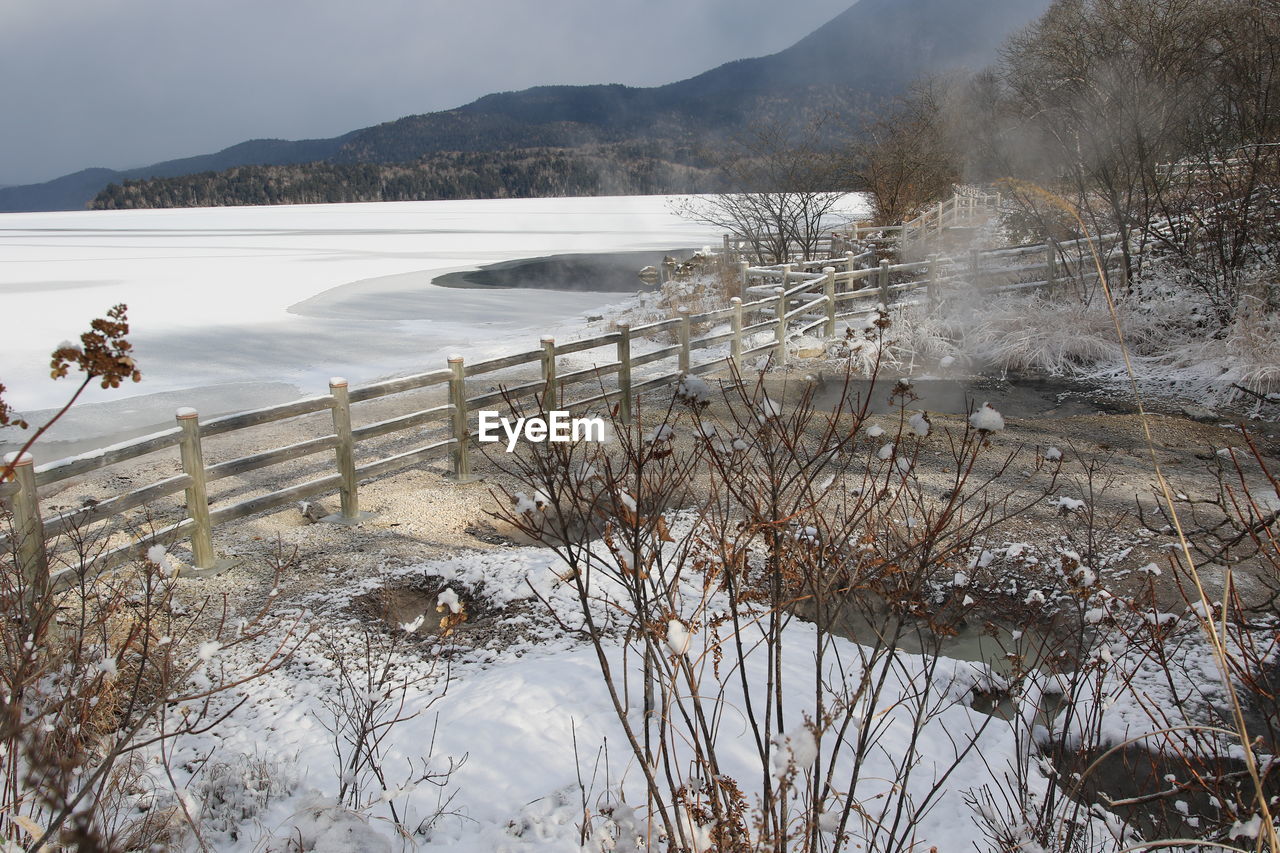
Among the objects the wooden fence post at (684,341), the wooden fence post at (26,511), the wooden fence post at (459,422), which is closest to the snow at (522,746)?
the wooden fence post at (26,511)

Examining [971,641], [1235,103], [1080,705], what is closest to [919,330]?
[1235,103]

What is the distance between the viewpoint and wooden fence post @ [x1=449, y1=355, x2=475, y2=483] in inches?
284

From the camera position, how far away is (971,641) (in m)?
4.88

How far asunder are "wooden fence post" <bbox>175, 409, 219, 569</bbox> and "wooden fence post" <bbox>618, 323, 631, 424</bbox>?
4.19 metres

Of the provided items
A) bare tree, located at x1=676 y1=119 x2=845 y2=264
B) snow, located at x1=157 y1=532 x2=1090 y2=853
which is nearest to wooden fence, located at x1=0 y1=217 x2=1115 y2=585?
snow, located at x1=157 y1=532 x2=1090 y2=853

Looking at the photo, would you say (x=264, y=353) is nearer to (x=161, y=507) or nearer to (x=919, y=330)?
(x=161, y=507)

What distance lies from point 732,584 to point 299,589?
3966 mm

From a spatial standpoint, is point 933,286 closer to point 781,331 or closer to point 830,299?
point 830,299

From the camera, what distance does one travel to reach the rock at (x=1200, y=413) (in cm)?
866

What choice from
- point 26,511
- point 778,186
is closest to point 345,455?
point 26,511

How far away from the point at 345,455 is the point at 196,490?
1192 millimetres

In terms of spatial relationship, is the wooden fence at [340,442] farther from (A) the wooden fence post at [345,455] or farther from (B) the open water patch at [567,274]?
(B) the open water patch at [567,274]

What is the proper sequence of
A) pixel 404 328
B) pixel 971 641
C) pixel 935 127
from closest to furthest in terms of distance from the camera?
pixel 971 641
pixel 404 328
pixel 935 127

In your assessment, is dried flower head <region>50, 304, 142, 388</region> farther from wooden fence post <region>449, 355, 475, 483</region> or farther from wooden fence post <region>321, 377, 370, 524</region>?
wooden fence post <region>449, 355, 475, 483</region>
